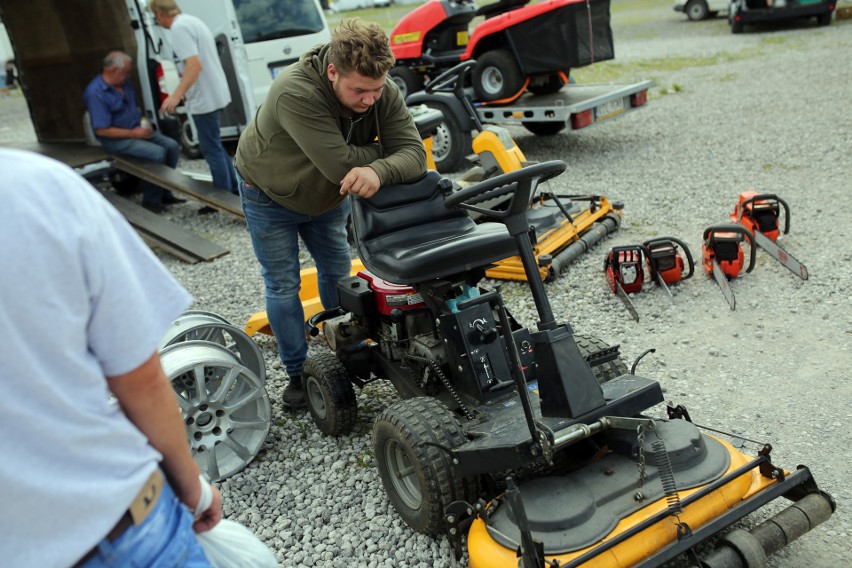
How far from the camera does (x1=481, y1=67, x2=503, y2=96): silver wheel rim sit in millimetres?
8883

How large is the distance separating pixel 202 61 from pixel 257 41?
174 centimetres

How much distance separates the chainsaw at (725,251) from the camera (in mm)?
5086

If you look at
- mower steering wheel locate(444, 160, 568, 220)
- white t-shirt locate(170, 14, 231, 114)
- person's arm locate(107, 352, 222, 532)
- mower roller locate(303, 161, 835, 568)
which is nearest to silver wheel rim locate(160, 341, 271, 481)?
mower roller locate(303, 161, 835, 568)

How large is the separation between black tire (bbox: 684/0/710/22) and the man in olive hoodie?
733 inches

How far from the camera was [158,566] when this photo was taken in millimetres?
1519

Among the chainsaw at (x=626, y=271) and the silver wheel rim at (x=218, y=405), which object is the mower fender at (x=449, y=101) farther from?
the silver wheel rim at (x=218, y=405)

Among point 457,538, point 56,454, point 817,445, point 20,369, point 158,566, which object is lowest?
point 817,445

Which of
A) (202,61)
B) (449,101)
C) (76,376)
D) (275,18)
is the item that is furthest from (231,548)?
(275,18)

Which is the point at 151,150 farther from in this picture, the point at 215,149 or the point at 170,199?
the point at 215,149

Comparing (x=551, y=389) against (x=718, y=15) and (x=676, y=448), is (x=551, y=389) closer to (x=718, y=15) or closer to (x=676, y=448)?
(x=676, y=448)

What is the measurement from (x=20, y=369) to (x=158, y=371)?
0.86 feet

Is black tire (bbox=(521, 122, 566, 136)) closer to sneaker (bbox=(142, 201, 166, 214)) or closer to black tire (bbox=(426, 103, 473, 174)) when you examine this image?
black tire (bbox=(426, 103, 473, 174))

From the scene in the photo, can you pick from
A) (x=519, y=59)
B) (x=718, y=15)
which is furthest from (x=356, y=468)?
(x=718, y=15)

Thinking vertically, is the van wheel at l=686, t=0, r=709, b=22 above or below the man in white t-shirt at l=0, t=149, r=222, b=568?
below
